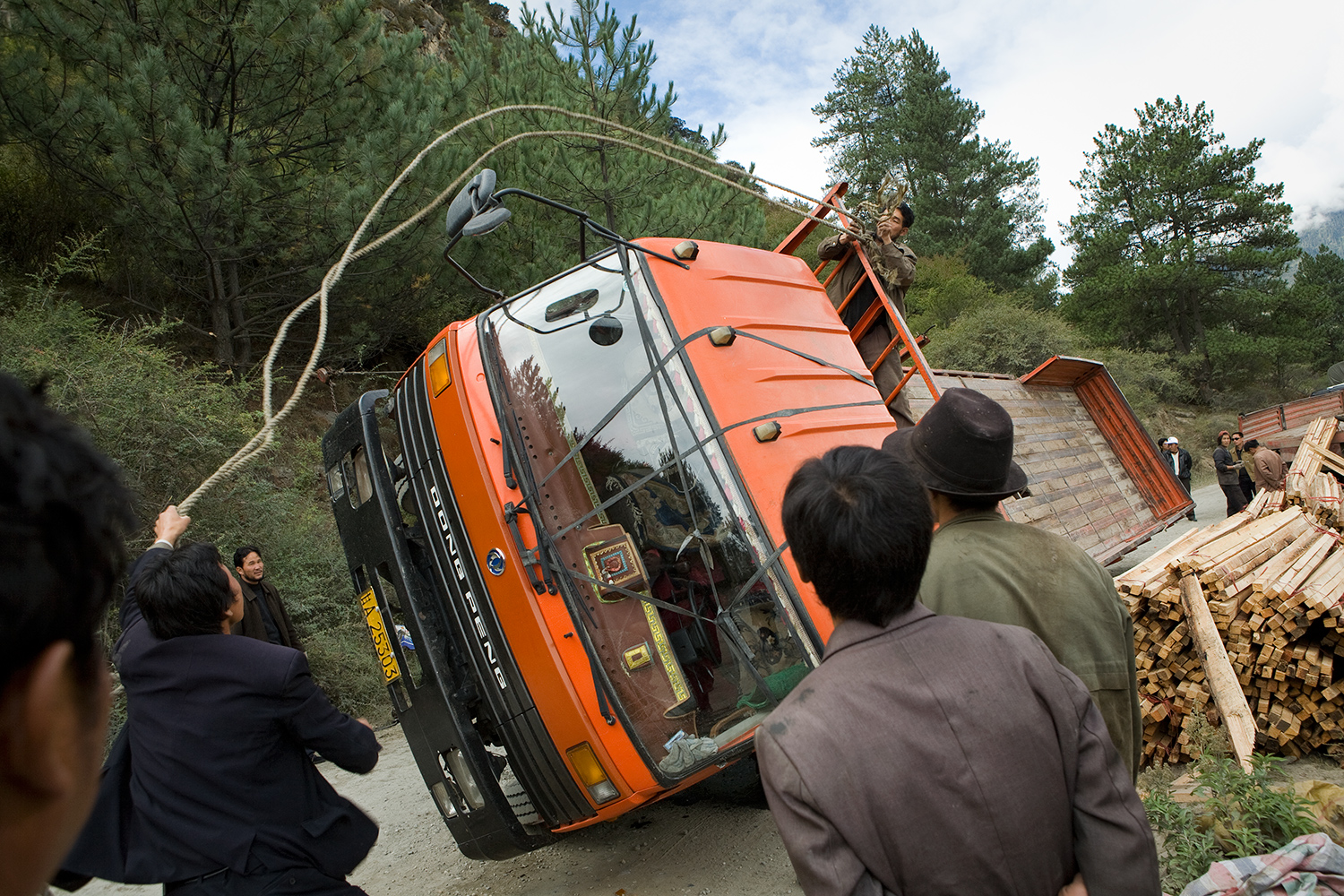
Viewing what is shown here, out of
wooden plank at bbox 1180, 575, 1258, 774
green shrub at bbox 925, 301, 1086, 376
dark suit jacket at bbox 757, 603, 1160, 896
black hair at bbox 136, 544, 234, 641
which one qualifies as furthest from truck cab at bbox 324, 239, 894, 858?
green shrub at bbox 925, 301, 1086, 376

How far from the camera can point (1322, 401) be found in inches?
609

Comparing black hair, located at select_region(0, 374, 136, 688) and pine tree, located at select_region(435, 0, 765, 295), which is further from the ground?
pine tree, located at select_region(435, 0, 765, 295)

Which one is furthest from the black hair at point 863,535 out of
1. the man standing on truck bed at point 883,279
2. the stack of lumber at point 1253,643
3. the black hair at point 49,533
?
the stack of lumber at point 1253,643

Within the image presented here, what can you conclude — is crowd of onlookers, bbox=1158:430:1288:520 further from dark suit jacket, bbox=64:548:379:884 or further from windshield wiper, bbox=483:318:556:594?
dark suit jacket, bbox=64:548:379:884

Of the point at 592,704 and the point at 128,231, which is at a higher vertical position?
the point at 128,231

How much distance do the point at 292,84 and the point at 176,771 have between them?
338 inches

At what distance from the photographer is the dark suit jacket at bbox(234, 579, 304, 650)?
17.6 feet

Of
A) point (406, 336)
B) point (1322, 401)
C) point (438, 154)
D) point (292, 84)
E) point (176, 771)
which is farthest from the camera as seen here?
point (1322, 401)

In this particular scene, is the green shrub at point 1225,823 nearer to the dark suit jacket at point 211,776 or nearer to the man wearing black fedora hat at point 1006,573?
the man wearing black fedora hat at point 1006,573

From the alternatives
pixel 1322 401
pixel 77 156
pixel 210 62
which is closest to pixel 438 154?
pixel 210 62

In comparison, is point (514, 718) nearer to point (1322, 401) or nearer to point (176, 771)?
point (176, 771)

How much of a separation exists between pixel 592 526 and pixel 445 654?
85 centimetres

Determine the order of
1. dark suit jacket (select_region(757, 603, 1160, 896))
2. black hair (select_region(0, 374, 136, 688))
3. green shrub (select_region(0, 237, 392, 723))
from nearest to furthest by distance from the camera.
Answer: black hair (select_region(0, 374, 136, 688)) → dark suit jacket (select_region(757, 603, 1160, 896)) → green shrub (select_region(0, 237, 392, 723))

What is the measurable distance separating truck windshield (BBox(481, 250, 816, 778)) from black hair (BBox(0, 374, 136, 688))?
225 centimetres
